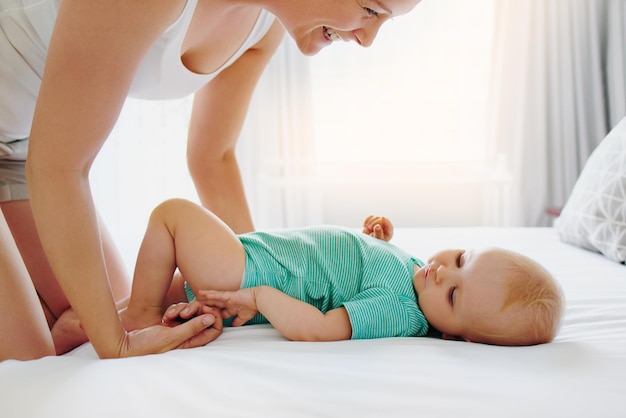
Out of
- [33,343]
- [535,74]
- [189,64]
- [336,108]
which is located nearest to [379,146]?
[336,108]

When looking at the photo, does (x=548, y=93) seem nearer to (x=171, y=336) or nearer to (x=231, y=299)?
(x=231, y=299)

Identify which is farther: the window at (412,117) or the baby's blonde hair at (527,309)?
the window at (412,117)

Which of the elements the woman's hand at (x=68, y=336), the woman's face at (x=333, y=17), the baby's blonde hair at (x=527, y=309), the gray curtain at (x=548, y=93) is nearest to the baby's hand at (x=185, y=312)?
the woman's hand at (x=68, y=336)

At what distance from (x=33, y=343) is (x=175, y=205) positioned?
38cm

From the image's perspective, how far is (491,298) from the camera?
1.27 metres

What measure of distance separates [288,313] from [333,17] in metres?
0.64

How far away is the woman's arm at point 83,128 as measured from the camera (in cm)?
104

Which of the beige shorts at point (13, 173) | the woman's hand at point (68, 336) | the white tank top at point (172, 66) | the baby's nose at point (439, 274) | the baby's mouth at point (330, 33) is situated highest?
the baby's mouth at point (330, 33)

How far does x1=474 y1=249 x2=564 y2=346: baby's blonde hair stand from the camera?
47.4 inches

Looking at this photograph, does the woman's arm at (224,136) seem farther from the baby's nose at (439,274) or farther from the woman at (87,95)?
the baby's nose at (439,274)

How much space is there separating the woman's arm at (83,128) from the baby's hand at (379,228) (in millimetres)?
690

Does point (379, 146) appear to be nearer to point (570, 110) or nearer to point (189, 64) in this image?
point (570, 110)

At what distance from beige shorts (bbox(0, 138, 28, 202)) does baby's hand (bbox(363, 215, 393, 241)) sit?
0.87 meters

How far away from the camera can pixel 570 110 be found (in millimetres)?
3586
